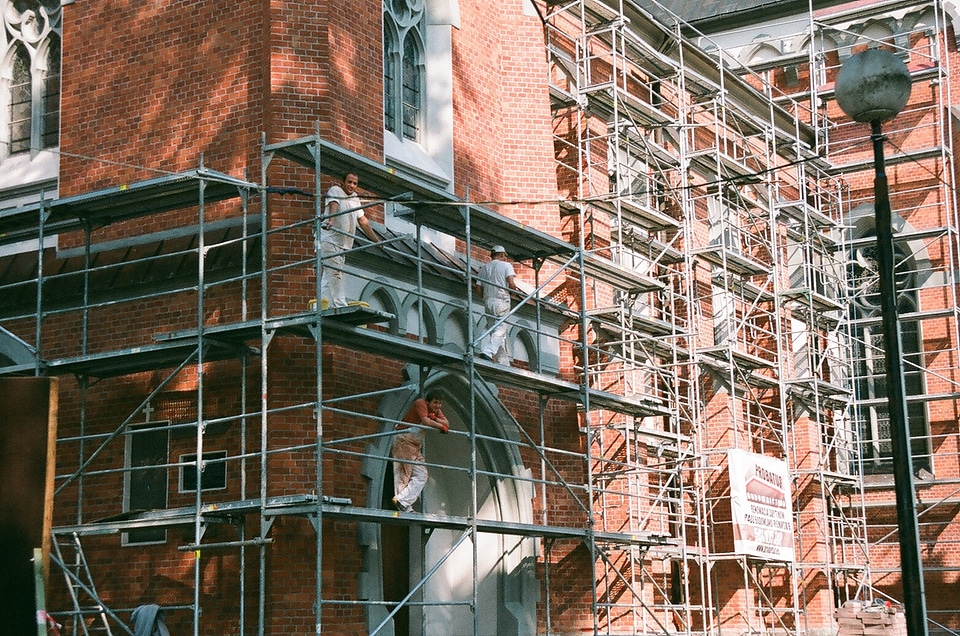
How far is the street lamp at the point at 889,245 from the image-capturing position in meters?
9.35

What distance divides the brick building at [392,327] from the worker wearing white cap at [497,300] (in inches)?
12.1

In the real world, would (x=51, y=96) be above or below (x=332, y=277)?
above

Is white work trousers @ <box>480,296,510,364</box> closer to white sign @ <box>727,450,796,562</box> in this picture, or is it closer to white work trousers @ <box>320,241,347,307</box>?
white work trousers @ <box>320,241,347,307</box>

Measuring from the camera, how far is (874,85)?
998 centimetres

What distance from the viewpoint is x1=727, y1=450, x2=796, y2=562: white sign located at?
23953 millimetres

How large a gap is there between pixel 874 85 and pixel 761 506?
15.9 meters

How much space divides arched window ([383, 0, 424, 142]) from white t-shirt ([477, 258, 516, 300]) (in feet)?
7.14

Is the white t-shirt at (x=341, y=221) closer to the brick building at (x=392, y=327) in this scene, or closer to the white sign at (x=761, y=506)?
the brick building at (x=392, y=327)

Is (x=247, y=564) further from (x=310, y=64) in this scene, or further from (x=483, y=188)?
(x=483, y=188)

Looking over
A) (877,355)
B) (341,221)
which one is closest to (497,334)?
(341,221)

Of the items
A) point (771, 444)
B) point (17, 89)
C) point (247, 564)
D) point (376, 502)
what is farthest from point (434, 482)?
point (771, 444)

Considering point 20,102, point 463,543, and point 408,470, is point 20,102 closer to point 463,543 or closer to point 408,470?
point 408,470

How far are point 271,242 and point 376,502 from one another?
3226 mm

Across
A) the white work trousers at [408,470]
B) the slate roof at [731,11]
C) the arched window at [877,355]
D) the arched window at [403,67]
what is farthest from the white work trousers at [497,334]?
the slate roof at [731,11]
